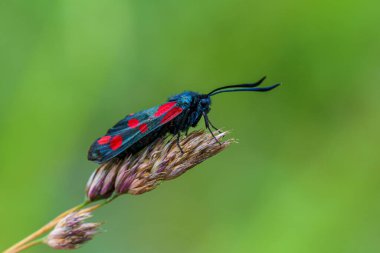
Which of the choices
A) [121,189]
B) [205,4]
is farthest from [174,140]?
[205,4]

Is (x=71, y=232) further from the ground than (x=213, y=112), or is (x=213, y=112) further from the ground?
(x=71, y=232)

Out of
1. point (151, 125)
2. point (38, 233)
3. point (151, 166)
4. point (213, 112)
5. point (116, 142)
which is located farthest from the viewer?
point (213, 112)

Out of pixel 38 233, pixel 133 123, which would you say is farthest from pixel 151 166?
pixel 38 233

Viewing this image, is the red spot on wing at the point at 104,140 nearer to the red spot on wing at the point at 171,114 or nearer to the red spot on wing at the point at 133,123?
the red spot on wing at the point at 133,123

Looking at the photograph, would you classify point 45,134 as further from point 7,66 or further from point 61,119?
point 7,66

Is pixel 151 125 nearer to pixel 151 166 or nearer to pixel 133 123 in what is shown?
pixel 133 123

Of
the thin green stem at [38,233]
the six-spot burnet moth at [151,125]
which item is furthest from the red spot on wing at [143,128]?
the thin green stem at [38,233]

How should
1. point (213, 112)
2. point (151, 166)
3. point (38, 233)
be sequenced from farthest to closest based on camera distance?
point (213, 112) < point (151, 166) < point (38, 233)
